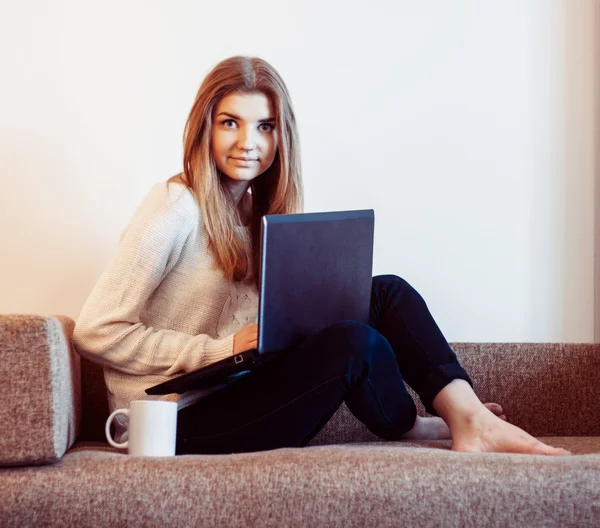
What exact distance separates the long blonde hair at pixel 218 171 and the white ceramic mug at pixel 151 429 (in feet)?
1.43

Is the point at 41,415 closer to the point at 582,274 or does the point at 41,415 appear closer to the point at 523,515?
the point at 523,515

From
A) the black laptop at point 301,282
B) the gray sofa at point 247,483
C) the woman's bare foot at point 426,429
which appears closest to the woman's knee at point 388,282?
the black laptop at point 301,282

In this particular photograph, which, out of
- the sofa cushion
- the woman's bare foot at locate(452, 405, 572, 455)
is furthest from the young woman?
the sofa cushion

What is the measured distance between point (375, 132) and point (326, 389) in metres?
1.05

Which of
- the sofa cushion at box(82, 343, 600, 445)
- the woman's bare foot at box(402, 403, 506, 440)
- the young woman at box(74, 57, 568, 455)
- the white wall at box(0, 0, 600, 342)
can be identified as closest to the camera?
the young woman at box(74, 57, 568, 455)

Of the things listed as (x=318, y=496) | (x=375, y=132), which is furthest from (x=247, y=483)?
(x=375, y=132)

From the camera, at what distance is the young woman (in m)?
1.45

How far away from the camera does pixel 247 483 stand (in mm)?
1157

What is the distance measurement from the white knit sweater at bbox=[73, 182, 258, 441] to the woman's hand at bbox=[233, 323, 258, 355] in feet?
0.04

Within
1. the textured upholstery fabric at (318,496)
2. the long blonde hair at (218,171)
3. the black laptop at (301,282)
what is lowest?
the textured upholstery fabric at (318,496)

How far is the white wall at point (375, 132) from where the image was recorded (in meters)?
2.13

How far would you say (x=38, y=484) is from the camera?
1155mm

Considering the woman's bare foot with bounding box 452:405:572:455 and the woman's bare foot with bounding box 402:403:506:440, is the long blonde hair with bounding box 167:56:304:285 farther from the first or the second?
the woman's bare foot with bounding box 452:405:572:455

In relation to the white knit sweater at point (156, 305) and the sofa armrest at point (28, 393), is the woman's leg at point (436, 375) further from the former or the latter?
the sofa armrest at point (28, 393)
